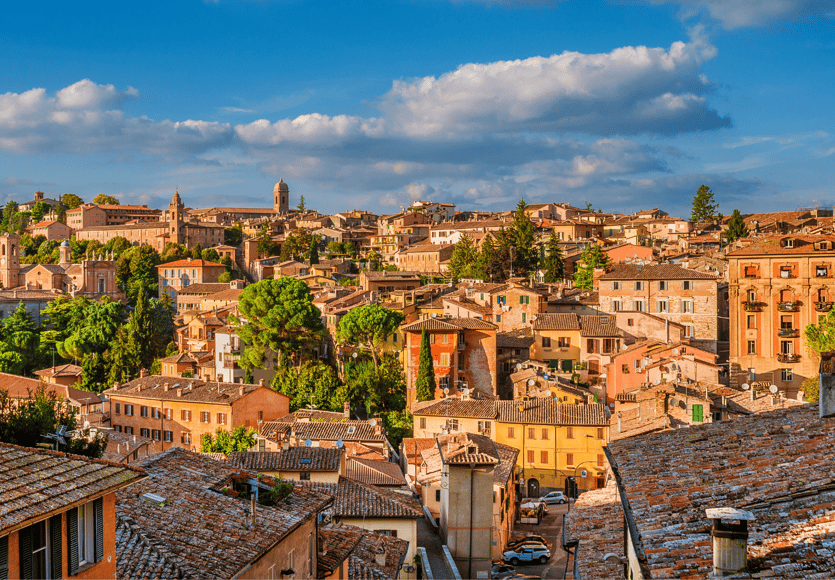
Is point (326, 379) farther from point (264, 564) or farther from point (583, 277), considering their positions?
point (264, 564)

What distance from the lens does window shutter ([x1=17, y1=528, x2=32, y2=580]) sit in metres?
6.47

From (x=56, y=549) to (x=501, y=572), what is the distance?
19.6 m

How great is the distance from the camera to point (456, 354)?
46781 mm

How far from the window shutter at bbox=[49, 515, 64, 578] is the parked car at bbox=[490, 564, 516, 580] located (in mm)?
17481

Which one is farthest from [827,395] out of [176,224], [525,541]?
[176,224]

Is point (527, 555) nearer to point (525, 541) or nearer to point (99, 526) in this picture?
point (525, 541)

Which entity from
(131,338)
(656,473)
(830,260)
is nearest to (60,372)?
(131,338)

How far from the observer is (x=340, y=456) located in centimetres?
2217

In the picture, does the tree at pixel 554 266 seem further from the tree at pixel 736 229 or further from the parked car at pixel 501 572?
the parked car at pixel 501 572

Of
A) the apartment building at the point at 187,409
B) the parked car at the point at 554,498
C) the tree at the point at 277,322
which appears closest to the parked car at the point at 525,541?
the parked car at the point at 554,498

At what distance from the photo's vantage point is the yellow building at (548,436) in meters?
36.7

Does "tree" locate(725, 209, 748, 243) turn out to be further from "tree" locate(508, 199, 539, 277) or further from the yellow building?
the yellow building

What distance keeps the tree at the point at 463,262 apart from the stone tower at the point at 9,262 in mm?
56626

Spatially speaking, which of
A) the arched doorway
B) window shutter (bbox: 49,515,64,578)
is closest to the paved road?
the arched doorway
